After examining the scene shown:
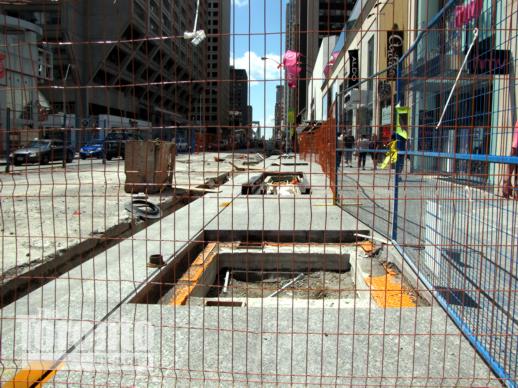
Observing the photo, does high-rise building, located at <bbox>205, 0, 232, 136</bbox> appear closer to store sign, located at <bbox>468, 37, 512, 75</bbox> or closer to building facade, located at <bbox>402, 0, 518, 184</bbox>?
building facade, located at <bbox>402, 0, 518, 184</bbox>

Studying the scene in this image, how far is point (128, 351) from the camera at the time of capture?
3178 mm

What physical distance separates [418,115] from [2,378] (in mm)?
4314

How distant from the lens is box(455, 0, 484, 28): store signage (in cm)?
323

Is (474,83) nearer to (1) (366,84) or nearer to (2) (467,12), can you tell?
(2) (467,12)

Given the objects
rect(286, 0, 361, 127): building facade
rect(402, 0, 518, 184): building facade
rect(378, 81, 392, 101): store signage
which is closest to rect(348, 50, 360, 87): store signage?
rect(378, 81, 392, 101): store signage

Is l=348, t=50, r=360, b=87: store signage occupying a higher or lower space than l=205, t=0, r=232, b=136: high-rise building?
higher

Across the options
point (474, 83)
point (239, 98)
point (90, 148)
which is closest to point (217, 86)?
point (239, 98)

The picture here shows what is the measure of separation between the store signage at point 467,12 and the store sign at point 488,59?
0.92 ft

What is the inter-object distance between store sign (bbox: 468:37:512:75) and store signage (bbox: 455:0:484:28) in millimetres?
279

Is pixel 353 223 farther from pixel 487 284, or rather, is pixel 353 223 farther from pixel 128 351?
pixel 128 351

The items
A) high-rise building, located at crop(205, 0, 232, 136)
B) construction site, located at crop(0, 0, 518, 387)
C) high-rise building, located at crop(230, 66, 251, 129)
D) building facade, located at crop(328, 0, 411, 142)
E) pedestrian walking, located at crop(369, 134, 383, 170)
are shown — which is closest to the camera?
construction site, located at crop(0, 0, 518, 387)

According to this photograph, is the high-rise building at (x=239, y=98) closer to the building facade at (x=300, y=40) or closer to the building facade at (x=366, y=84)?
the building facade at (x=300, y=40)

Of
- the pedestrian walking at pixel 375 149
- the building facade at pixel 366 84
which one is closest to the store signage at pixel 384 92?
the building facade at pixel 366 84

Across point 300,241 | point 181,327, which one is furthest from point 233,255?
point 181,327
